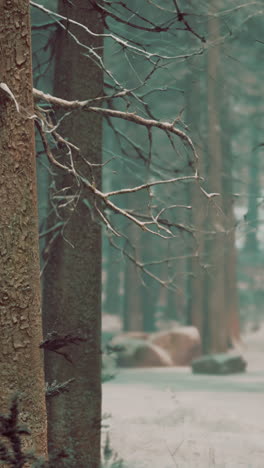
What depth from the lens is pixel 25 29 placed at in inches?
168

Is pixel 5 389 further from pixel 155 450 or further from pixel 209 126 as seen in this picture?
pixel 209 126

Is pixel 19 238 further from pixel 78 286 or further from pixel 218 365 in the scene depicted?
pixel 218 365

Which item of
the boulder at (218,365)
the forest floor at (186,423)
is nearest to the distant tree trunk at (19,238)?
the forest floor at (186,423)

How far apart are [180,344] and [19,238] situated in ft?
53.9

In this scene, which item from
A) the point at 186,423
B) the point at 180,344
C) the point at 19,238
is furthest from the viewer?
the point at 180,344

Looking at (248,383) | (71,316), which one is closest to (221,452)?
(71,316)

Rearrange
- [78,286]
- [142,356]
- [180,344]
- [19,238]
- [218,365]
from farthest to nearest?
[180,344]
[142,356]
[218,365]
[78,286]
[19,238]

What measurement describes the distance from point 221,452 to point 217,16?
4.64 metres

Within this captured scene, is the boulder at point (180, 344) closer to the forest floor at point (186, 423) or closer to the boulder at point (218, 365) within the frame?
the boulder at point (218, 365)

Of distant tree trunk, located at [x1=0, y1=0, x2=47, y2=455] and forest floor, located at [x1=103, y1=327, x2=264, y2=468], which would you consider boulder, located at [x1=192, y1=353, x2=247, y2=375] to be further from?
distant tree trunk, located at [x1=0, y1=0, x2=47, y2=455]

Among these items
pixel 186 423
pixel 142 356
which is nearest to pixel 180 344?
pixel 142 356

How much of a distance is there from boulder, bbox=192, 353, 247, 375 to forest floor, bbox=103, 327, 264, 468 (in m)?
2.77

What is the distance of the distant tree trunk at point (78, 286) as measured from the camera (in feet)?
21.5

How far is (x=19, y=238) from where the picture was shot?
412cm
